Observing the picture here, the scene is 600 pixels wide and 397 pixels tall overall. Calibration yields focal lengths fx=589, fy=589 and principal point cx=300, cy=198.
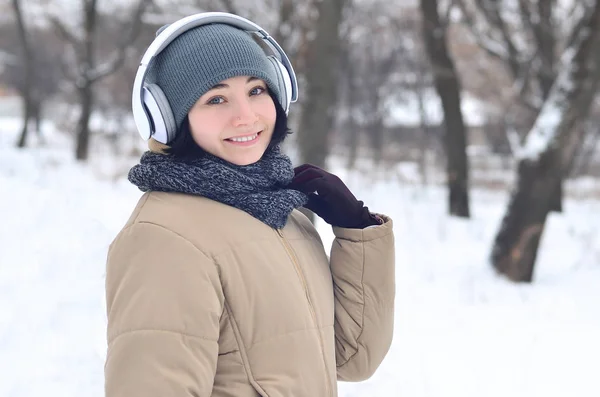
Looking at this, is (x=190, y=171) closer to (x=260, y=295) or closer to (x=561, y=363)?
(x=260, y=295)

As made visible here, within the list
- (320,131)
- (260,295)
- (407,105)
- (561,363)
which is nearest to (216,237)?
(260,295)

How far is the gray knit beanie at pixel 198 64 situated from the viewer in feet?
4.32

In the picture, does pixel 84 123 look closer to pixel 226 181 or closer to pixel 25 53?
pixel 25 53

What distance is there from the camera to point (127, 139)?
3116cm

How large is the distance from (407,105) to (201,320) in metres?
25.0

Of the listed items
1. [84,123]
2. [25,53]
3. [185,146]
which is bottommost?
[185,146]

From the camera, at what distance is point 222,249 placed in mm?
1248

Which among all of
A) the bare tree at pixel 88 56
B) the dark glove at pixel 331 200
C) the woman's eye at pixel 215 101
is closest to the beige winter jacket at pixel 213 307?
the dark glove at pixel 331 200

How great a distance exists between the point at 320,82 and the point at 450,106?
3922mm

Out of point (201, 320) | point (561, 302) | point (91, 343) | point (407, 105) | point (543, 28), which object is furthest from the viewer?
point (407, 105)

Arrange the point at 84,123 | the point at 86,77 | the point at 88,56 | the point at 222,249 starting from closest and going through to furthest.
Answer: the point at 222,249, the point at 88,56, the point at 86,77, the point at 84,123

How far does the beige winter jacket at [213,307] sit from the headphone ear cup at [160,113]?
0.50ft

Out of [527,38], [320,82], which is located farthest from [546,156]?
[527,38]

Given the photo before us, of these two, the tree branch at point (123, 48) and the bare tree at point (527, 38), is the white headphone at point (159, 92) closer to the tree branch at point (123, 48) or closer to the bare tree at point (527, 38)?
the bare tree at point (527, 38)
